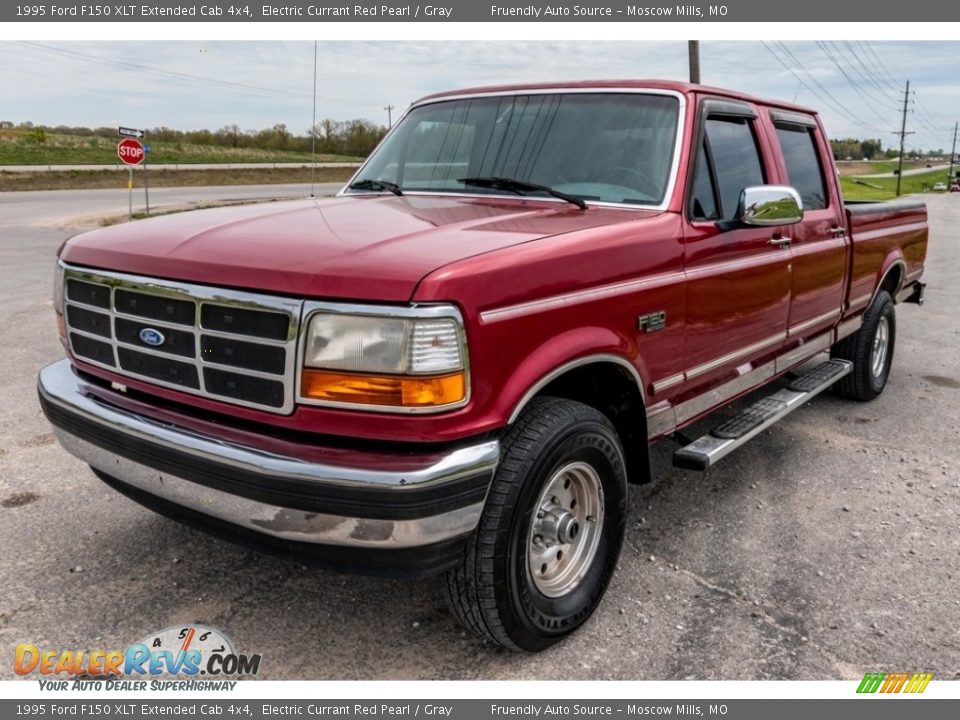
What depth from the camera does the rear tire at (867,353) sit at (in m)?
5.87

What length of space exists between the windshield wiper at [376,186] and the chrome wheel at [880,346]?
4045mm

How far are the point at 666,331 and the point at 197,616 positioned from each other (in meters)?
2.15

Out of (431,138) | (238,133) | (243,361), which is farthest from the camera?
(238,133)

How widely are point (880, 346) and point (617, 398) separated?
4.08 m

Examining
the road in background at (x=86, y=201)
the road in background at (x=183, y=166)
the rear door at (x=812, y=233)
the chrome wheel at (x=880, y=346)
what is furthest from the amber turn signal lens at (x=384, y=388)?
the road in background at (x=183, y=166)

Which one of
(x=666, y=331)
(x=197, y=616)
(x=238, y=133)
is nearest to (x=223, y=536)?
(x=197, y=616)

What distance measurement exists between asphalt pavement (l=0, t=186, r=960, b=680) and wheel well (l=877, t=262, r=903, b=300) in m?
1.69

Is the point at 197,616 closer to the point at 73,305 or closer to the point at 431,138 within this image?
the point at 73,305

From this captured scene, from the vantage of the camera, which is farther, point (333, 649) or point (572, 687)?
point (333, 649)

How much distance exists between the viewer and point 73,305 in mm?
3115

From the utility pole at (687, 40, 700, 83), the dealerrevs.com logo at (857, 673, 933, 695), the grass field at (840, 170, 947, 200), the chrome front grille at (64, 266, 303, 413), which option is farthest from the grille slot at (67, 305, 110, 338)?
the grass field at (840, 170, 947, 200)

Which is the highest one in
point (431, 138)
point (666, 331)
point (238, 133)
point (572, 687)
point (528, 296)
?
point (238, 133)

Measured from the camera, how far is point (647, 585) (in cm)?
335

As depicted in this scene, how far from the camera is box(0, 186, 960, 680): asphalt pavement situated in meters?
2.84
